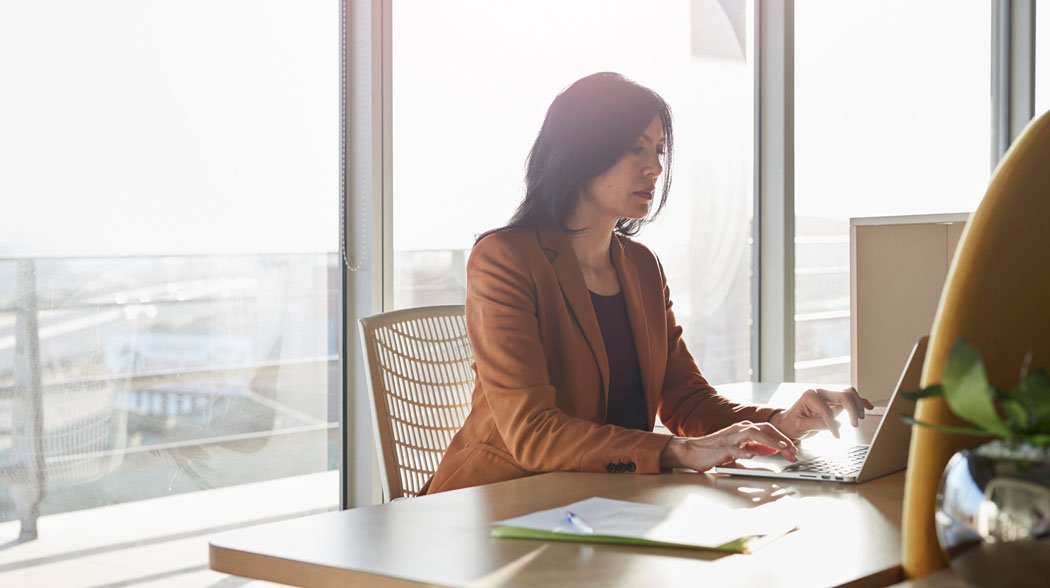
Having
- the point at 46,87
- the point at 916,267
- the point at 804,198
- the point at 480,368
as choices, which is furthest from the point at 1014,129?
the point at 46,87

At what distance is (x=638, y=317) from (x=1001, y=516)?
1500mm

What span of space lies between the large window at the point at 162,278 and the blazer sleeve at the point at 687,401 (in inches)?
36.6

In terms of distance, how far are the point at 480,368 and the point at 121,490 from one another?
1018mm

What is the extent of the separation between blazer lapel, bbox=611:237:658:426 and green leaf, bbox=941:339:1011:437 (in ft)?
4.76

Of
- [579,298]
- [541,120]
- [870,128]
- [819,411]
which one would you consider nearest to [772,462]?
[819,411]

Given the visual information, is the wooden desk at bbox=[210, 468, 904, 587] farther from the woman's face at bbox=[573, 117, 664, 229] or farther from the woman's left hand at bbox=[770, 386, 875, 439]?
the woman's face at bbox=[573, 117, 664, 229]

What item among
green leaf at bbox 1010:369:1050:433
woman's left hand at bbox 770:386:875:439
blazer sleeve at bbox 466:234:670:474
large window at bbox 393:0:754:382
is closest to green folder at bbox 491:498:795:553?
blazer sleeve at bbox 466:234:670:474

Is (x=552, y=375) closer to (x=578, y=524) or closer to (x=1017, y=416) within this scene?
(x=578, y=524)

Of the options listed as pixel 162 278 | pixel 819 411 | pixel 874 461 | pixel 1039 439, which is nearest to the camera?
pixel 1039 439

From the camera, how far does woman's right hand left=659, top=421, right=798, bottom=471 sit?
1.59m

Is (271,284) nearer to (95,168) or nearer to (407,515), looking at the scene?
(95,168)

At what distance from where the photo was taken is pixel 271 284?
9.02 ft

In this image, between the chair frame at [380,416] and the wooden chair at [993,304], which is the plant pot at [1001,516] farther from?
the chair frame at [380,416]

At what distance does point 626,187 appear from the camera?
7.33 ft
